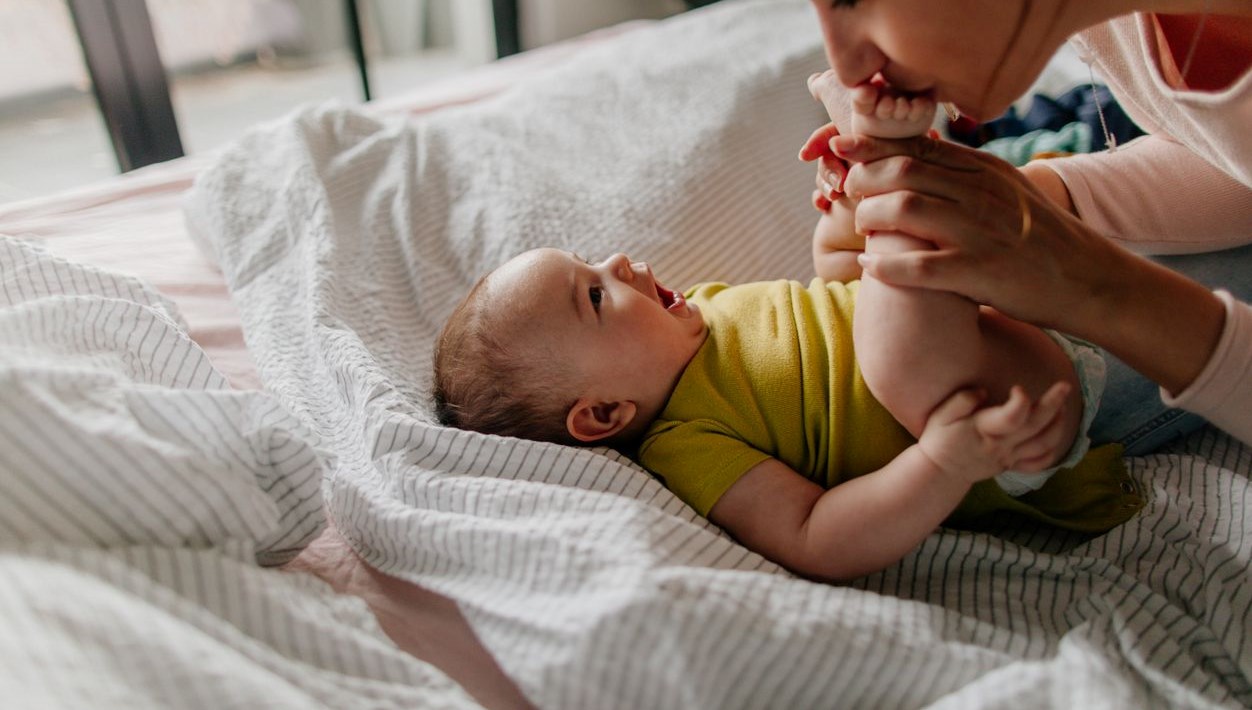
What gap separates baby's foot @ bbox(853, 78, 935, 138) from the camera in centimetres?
70

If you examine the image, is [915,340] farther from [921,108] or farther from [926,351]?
[921,108]

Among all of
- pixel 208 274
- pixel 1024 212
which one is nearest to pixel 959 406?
pixel 1024 212

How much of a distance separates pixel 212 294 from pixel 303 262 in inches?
6.2

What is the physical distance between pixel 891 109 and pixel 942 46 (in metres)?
0.06

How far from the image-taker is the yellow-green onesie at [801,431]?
0.84 m

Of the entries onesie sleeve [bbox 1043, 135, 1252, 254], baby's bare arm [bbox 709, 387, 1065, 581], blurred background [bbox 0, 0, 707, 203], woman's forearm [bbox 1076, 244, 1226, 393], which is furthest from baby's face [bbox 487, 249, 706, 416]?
blurred background [bbox 0, 0, 707, 203]

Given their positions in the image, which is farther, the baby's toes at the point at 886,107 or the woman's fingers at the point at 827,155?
the woman's fingers at the point at 827,155

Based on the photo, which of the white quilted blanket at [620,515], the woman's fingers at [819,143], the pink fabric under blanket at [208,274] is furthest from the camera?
the woman's fingers at [819,143]

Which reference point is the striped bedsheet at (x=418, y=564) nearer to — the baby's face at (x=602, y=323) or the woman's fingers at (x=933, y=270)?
the baby's face at (x=602, y=323)

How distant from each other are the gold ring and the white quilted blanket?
0.27 m

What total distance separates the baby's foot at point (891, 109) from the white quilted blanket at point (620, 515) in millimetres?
349

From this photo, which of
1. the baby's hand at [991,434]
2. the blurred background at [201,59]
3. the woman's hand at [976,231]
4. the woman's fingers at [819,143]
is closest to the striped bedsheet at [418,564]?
the baby's hand at [991,434]

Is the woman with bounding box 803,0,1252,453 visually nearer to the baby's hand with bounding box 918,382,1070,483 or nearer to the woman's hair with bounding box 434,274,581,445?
the baby's hand with bounding box 918,382,1070,483

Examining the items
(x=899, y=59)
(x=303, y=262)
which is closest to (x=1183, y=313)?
(x=899, y=59)
